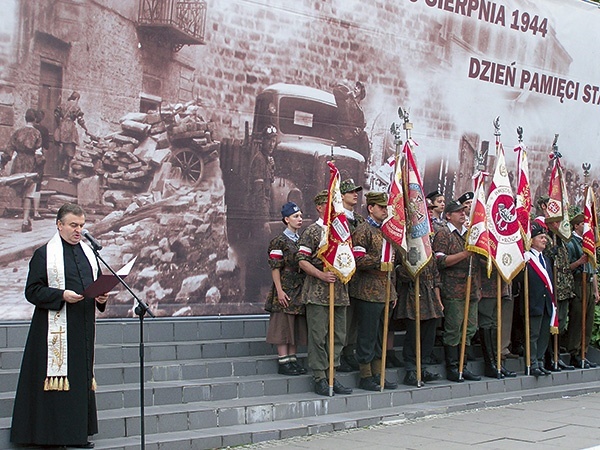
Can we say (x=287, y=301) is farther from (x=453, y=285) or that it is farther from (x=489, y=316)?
(x=489, y=316)

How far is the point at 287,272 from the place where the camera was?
9898 mm

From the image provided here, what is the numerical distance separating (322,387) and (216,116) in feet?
10.7

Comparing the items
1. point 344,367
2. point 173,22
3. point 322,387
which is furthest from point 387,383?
point 173,22

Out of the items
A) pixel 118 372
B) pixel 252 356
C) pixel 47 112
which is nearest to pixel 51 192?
pixel 47 112

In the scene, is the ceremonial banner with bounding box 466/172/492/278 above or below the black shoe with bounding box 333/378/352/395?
above

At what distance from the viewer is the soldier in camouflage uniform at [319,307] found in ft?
30.9

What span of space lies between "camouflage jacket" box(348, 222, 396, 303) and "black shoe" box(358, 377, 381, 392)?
0.78 metres

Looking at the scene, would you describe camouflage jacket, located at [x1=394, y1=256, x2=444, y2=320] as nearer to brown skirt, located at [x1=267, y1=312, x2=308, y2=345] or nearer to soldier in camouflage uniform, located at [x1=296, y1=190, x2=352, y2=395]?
soldier in camouflage uniform, located at [x1=296, y1=190, x2=352, y2=395]

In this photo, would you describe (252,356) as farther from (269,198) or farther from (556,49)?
(556,49)

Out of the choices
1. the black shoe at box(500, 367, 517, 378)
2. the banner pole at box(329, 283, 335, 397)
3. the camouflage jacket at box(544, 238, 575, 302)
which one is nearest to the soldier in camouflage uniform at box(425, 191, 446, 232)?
the camouflage jacket at box(544, 238, 575, 302)

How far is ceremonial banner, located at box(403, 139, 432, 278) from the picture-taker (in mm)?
10281

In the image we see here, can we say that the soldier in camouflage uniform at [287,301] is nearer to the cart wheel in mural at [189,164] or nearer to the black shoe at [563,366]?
the cart wheel in mural at [189,164]

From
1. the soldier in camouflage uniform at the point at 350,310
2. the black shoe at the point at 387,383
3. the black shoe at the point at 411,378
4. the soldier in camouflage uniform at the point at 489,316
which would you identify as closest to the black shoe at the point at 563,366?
the soldier in camouflage uniform at the point at 489,316

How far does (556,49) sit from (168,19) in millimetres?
7372
